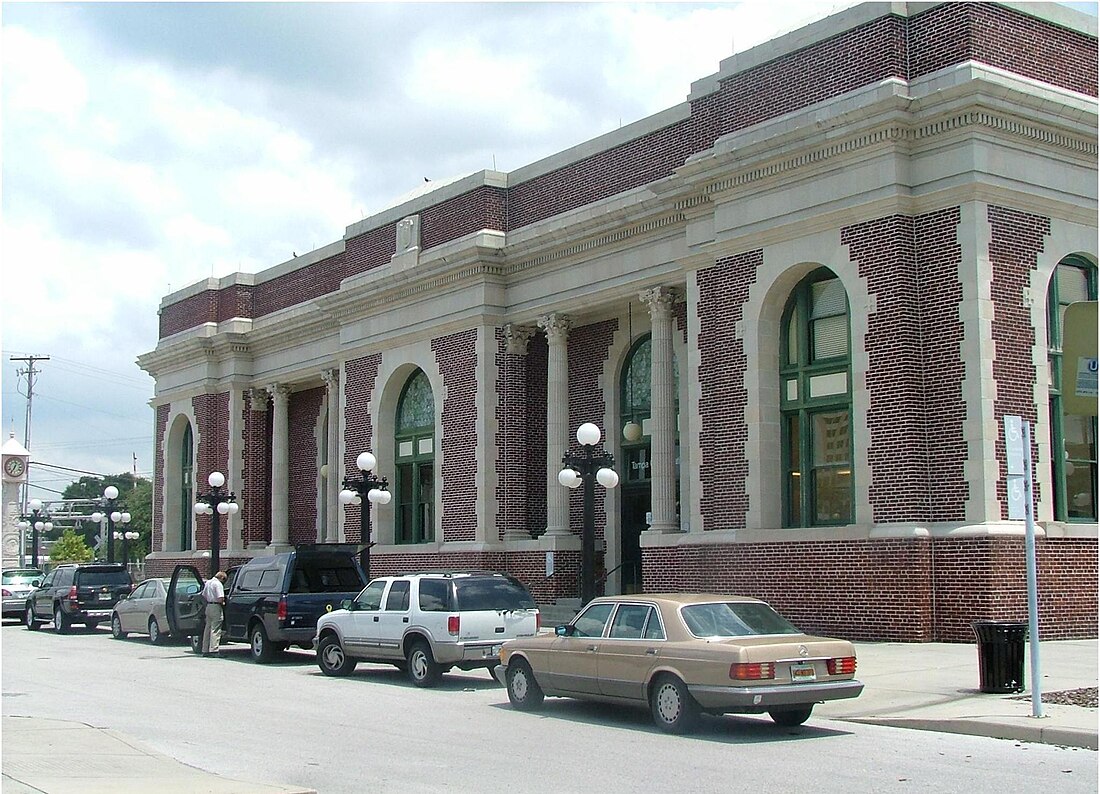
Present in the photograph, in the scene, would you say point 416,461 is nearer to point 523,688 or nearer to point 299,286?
point 299,286

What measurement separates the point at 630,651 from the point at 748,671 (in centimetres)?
163

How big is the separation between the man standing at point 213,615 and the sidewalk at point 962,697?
485 inches

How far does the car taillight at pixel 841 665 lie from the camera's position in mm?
13469

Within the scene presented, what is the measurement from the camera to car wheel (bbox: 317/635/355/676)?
68.0ft

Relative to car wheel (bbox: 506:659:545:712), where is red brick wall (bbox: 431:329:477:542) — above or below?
above

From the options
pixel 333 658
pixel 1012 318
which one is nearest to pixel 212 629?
pixel 333 658

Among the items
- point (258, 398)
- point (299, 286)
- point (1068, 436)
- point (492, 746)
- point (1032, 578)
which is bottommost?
point (492, 746)

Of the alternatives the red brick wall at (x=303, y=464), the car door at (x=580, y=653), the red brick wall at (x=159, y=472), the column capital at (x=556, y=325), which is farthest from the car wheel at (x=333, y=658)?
the red brick wall at (x=159, y=472)

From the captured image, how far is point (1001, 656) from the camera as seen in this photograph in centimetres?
1520

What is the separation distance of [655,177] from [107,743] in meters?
19.4

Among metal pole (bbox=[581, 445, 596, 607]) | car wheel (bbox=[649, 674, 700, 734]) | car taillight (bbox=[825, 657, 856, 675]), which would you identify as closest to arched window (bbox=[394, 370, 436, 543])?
metal pole (bbox=[581, 445, 596, 607])

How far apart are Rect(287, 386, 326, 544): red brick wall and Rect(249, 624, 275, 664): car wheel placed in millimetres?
19683

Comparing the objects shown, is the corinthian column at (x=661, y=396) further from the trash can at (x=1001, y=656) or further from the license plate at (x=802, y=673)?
the license plate at (x=802, y=673)

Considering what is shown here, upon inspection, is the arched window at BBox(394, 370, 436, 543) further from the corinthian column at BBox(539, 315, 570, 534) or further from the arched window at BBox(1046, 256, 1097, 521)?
the arched window at BBox(1046, 256, 1097, 521)
